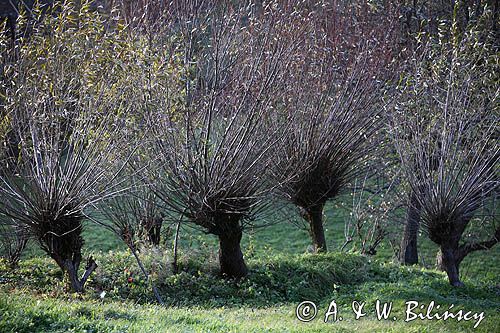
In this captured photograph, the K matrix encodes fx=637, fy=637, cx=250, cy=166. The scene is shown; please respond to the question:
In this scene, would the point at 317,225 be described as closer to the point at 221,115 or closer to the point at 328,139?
the point at 328,139

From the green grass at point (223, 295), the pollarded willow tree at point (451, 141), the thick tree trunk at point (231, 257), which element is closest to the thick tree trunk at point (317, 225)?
the green grass at point (223, 295)

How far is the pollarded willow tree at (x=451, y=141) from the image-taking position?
7461mm

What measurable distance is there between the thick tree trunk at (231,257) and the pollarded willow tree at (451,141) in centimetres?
236

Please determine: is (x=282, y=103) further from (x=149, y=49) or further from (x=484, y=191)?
(x=484, y=191)

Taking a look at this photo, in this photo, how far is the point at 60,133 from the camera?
23.5 ft

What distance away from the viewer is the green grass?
5555mm

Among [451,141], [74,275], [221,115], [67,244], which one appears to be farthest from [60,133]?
[451,141]

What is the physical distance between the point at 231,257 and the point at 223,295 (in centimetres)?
60

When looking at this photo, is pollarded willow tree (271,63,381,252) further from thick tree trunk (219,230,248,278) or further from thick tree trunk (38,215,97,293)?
thick tree trunk (38,215,97,293)

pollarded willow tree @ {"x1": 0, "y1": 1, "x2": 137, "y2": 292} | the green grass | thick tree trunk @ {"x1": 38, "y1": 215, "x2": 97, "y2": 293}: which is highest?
pollarded willow tree @ {"x1": 0, "y1": 1, "x2": 137, "y2": 292}

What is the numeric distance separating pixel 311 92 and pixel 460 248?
3733 mm

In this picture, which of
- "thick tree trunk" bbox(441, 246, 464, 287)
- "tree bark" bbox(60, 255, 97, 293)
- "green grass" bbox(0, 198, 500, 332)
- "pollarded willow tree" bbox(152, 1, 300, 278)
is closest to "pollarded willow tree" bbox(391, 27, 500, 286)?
Result: "thick tree trunk" bbox(441, 246, 464, 287)

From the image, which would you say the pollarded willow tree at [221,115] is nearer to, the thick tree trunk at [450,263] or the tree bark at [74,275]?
the tree bark at [74,275]

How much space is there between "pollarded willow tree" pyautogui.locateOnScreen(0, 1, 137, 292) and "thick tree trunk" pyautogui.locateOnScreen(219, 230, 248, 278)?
68.2 inches
